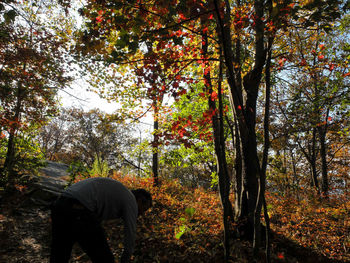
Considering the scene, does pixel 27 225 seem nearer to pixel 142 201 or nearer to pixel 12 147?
pixel 12 147

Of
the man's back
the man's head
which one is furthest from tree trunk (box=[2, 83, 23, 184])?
the man's head

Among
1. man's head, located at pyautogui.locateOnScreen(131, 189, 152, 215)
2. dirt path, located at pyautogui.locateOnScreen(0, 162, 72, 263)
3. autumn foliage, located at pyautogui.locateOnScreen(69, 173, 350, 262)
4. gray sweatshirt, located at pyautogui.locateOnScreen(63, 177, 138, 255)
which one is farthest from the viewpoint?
autumn foliage, located at pyautogui.locateOnScreen(69, 173, 350, 262)

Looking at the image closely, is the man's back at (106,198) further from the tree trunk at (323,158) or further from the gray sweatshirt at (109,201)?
the tree trunk at (323,158)

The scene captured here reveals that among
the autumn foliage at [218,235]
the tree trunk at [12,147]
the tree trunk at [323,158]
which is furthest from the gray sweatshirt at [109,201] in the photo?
the tree trunk at [323,158]

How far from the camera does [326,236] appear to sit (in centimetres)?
522

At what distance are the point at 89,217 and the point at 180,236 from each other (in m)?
3.41

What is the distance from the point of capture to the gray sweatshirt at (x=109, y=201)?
84.1 inches

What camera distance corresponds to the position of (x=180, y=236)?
479 cm

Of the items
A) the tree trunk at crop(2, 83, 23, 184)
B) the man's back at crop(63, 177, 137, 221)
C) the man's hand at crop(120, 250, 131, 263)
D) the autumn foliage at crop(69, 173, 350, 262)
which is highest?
the tree trunk at crop(2, 83, 23, 184)

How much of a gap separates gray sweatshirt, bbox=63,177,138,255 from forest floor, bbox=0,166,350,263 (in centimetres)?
229

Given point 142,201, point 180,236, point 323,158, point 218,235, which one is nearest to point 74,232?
point 142,201

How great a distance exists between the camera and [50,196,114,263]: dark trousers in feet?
6.57

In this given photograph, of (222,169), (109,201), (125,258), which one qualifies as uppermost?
(222,169)

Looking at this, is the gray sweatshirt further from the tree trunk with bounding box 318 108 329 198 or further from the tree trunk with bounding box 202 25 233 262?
the tree trunk with bounding box 318 108 329 198
